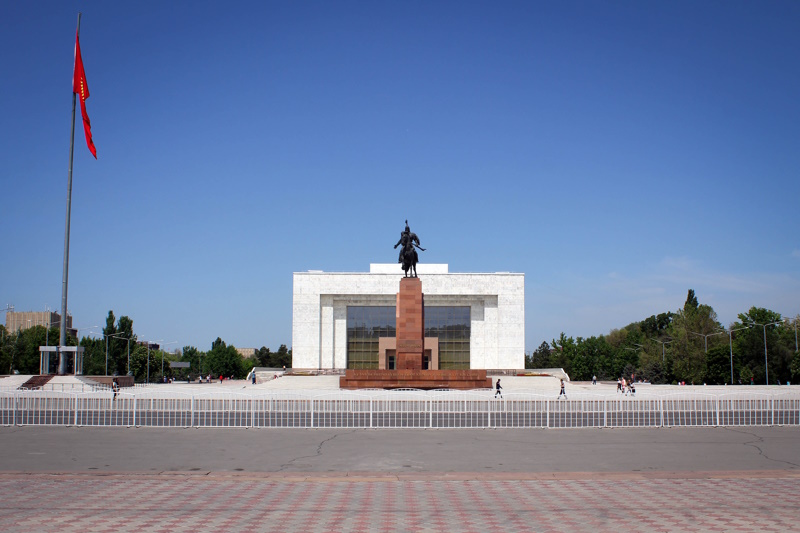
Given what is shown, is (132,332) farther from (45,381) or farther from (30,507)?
(30,507)

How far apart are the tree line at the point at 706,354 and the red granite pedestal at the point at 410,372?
2483 centimetres

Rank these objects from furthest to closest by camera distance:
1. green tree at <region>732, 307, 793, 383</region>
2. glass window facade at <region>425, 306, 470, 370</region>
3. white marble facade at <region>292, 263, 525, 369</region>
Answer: glass window facade at <region>425, 306, 470, 370</region>, white marble facade at <region>292, 263, 525, 369</region>, green tree at <region>732, 307, 793, 383</region>

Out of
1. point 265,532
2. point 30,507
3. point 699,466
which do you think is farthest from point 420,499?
point 699,466

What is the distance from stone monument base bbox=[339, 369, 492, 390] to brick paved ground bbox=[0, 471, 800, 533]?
25446 millimetres

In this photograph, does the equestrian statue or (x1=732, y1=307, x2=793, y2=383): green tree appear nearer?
the equestrian statue

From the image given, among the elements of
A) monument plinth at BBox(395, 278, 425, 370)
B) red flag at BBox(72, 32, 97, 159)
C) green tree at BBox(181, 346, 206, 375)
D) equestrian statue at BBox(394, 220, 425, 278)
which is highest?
red flag at BBox(72, 32, 97, 159)

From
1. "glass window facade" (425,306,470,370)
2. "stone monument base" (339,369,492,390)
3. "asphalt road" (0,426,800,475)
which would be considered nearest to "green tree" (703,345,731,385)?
"glass window facade" (425,306,470,370)

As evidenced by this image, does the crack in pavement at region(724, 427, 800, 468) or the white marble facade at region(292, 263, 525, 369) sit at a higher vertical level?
the white marble facade at region(292, 263, 525, 369)

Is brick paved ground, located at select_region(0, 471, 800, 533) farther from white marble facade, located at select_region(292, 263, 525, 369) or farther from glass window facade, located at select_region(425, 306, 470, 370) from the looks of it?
glass window facade, located at select_region(425, 306, 470, 370)

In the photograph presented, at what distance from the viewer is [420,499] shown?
30.5 feet

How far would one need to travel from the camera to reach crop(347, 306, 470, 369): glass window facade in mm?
66062

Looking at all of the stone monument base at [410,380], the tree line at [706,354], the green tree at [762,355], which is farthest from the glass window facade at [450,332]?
the stone monument base at [410,380]

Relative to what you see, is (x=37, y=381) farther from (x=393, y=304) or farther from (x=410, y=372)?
(x=393, y=304)

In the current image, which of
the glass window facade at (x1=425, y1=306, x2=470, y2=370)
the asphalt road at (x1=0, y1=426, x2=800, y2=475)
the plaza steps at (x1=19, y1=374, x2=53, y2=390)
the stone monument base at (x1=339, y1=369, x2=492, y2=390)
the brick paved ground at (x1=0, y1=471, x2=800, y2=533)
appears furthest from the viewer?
the glass window facade at (x1=425, y1=306, x2=470, y2=370)
